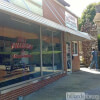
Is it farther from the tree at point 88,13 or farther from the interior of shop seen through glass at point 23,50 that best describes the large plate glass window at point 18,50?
the tree at point 88,13

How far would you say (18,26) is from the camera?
21.8ft

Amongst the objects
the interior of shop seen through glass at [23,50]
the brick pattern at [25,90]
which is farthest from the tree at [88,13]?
the brick pattern at [25,90]

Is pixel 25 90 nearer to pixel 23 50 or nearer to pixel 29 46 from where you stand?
pixel 23 50

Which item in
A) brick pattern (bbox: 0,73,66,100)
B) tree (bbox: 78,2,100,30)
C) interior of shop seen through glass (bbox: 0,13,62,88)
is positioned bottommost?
brick pattern (bbox: 0,73,66,100)

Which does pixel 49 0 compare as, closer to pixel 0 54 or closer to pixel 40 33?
pixel 40 33

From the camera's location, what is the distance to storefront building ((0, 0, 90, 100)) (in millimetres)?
5637

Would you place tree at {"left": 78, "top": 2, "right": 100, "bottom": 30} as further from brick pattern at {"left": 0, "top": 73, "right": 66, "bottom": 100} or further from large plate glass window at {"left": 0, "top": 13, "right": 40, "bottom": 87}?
large plate glass window at {"left": 0, "top": 13, "right": 40, "bottom": 87}

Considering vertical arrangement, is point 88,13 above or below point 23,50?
above

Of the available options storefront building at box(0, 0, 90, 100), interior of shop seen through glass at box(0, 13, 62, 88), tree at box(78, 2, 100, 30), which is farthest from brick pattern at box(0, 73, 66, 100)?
tree at box(78, 2, 100, 30)

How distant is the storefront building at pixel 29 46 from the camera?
5.64 meters

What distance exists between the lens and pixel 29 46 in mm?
7211

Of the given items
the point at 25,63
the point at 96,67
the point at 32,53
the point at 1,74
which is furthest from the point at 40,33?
the point at 96,67

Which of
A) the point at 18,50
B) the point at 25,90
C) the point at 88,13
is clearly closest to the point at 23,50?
the point at 18,50

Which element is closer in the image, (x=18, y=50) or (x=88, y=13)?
(x=18, y=50)
